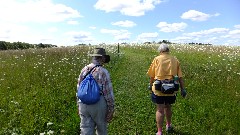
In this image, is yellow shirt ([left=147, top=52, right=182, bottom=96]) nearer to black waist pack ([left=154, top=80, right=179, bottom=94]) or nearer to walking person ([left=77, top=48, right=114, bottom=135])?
black waist pack ([left=154, top=80, right=179, bottom=94])

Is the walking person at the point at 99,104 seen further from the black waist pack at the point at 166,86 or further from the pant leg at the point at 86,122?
the black waist pack at the point at 166,86

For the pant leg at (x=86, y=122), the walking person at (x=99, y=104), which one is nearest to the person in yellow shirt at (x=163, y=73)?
the walking person at (x=99, y=104)

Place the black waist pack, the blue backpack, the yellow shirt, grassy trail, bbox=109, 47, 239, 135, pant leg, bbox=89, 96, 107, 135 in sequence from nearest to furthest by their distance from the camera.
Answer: the blue backpack, pant leg, bbox=89, 96, 107, 135, the black waist pack, the yellow shirt, grassy trail, bbox=109, 47, 239, 135

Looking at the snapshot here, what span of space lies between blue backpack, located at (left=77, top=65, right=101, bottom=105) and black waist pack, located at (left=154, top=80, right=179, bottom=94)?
2477 mm

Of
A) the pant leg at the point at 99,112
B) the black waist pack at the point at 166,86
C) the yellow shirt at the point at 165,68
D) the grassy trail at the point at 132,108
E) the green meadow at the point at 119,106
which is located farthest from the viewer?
the grassy trail at the point at 132,108

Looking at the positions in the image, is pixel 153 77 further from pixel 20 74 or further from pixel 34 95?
pixel 20 74

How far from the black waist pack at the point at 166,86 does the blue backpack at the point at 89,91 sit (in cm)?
248

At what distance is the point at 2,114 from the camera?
9570mm

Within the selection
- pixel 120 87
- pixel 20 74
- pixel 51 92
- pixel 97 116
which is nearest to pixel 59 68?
pixel 20 74

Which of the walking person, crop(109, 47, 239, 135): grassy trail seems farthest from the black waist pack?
the walking person

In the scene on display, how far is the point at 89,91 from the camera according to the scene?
594 centimetres

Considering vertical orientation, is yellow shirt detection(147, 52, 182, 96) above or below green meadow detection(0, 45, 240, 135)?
above

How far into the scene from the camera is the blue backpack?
5.93 metres

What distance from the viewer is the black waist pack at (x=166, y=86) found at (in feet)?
26.4
